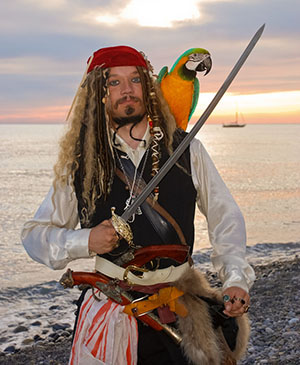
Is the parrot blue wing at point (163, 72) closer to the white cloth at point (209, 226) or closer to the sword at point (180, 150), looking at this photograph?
the white cloth at point (209, 226)

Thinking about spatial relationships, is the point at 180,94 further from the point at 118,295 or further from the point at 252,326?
the point at 252,326

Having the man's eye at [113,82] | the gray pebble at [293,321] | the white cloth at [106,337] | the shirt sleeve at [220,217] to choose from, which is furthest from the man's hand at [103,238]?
the gray pebble at [293,321]

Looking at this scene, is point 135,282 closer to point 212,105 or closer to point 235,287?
point 235,287

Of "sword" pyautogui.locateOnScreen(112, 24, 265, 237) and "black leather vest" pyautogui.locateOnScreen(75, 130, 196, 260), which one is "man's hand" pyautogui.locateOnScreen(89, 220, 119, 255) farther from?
"black leather vest" pyautogui.locateOnScreen(75, 130, 196, 260)

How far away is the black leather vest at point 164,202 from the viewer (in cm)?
308

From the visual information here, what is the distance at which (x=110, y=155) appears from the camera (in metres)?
3.27

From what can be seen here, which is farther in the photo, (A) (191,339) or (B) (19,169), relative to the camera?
(B) (19,169)

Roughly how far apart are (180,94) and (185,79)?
0.25m

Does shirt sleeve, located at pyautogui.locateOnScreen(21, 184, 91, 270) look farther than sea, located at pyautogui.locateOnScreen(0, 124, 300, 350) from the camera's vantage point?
No

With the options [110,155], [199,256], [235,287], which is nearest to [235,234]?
[235,287]

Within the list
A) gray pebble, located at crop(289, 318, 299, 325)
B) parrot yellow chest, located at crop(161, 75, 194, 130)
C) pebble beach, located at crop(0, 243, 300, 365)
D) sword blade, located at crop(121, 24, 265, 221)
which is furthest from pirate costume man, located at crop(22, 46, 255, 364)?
gray pebble, located at crop(289, 318, 299, 325)

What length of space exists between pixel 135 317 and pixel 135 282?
0.20 m

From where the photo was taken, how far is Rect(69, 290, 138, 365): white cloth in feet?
9.87

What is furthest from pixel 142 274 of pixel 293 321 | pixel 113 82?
pixel 293 321
